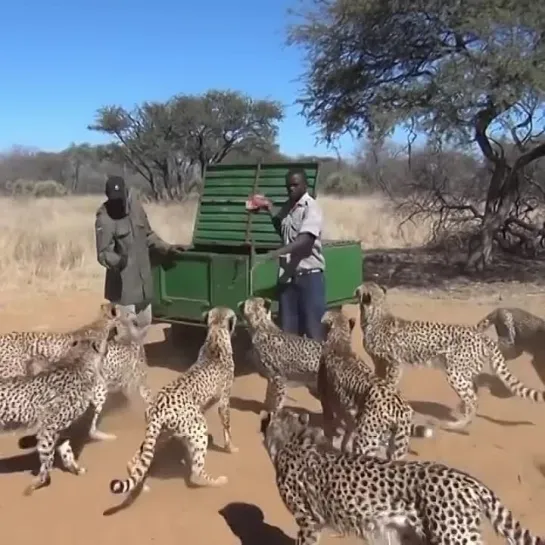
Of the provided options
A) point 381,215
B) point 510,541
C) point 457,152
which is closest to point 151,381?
point 510,541

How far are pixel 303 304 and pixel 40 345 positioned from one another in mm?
2204

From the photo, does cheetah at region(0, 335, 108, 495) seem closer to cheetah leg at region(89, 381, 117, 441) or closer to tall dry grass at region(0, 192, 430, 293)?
cheetah leg at region(89, 381, 117, 441)

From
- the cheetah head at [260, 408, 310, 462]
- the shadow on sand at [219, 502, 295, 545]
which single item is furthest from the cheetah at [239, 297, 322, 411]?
the cheetah head at [260, 408, 310, 462]

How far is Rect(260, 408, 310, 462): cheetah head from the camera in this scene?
4.87 m

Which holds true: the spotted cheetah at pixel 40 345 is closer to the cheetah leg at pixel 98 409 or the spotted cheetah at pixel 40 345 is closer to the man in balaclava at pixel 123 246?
the man in balaclava at pixel 123 246

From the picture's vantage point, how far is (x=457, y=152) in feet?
52.6

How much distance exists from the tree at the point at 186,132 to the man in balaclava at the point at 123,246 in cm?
2302

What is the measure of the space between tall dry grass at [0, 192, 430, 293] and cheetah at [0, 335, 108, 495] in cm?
764

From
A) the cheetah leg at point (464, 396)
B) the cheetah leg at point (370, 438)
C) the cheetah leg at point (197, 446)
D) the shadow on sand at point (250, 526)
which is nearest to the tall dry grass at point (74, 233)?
the cheetah leg at point (464, 396)

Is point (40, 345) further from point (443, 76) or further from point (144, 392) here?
point (443, 76)

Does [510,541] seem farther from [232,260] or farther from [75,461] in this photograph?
[232,260]

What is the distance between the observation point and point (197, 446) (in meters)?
5.63

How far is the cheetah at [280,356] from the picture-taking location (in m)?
7.00

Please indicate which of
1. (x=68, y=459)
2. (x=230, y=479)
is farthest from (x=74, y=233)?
(x=230, y=479)
